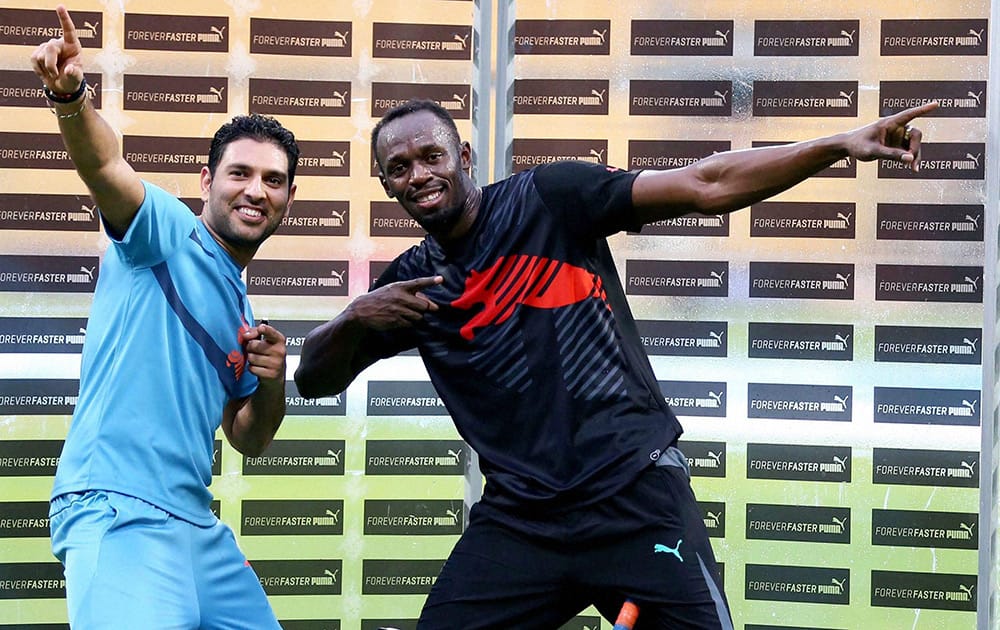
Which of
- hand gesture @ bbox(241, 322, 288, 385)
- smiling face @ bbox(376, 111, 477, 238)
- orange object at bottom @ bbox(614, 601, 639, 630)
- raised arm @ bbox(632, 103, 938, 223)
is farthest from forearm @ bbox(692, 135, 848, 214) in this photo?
hand gesture @ bbox(241, 322, 288, 385)

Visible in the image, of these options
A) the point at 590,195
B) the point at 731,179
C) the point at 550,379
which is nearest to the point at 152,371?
the point at 550,379

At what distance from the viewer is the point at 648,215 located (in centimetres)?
248

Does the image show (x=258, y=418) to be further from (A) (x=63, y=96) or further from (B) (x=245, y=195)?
(A) (x=63, y=96)

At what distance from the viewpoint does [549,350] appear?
102 inches

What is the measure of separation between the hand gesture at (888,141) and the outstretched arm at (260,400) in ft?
4.44

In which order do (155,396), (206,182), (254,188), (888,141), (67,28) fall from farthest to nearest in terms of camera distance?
(206,182) < (254,188) < (155,396) < (888,141) < (67,28)

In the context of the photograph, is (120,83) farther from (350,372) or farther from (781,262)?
(781,262)

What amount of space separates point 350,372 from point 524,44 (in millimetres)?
1713

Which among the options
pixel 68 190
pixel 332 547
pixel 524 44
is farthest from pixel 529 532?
pixel 68 190

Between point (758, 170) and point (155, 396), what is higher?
point (758, 170)

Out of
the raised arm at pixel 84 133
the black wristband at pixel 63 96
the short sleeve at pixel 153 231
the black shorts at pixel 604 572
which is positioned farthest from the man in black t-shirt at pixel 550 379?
the black wristband at pixel 63 96

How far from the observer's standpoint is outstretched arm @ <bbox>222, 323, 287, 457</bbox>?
2592 mm

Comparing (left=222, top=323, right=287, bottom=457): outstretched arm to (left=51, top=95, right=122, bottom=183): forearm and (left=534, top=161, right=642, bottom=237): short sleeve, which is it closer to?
(left=51, top=95, right=122, bottom=183): forearm

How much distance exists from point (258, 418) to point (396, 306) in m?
0.45
